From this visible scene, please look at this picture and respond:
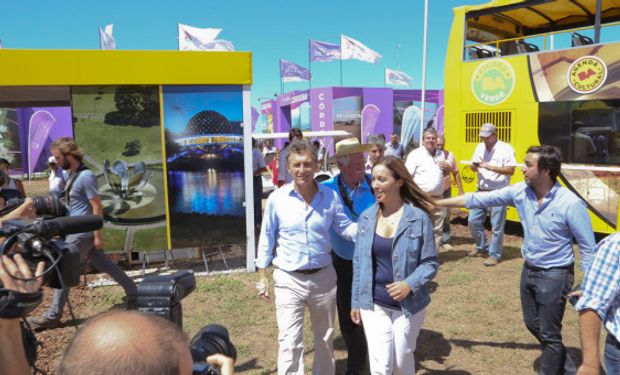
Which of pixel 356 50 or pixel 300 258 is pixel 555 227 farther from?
pixel 356 50

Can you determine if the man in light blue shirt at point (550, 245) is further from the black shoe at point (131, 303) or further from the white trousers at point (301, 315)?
the black shoe at point (131, 303)

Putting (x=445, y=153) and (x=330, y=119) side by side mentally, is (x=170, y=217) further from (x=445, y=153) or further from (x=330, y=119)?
(x=330, y=119)

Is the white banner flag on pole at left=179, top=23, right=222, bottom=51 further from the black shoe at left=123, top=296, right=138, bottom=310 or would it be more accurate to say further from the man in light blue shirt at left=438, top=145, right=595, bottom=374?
the man in light blue shirt at left=438, top=145, right=595, bottom=374

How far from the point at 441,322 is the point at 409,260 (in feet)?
7.87

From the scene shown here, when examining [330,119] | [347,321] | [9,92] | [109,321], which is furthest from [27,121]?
[109,321]

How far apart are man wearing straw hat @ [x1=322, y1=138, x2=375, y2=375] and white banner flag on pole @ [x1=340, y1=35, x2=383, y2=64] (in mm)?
26444

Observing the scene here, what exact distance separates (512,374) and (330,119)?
23.6 metres

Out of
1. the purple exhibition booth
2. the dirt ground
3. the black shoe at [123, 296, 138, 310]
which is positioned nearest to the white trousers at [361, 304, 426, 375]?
the dirt ground

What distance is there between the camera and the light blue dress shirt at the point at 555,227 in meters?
3.17

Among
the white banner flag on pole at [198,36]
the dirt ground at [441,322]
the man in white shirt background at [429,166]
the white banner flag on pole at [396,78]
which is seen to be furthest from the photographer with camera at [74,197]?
the white banner flag on pole at [396,78]

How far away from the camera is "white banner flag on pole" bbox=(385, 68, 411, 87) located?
33.3m

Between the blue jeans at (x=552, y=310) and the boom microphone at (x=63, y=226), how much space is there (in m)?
2.96

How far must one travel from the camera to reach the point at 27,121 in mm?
24281

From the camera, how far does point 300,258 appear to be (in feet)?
10.8
